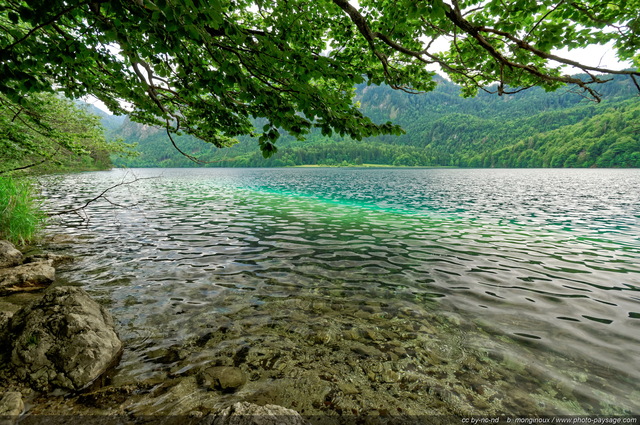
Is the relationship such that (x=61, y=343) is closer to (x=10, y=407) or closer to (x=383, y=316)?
(x=10, y=407)

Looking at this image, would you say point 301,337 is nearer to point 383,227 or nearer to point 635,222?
point 383,227

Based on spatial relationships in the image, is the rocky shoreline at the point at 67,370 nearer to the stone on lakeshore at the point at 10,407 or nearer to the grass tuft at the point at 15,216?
the stone on lakeshore at the point at 10,407

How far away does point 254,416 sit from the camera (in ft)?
11.3

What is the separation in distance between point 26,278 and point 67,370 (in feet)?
20.5

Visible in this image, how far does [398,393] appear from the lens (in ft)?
15.5

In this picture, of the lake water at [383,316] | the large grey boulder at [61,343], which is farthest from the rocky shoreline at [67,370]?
the lake water at [383,316]

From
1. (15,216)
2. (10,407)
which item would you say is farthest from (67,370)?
(15,216)

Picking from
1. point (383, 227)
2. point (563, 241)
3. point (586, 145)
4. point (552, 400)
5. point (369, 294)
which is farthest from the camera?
point (586, 145)

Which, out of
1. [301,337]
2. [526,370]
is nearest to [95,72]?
[301,337]

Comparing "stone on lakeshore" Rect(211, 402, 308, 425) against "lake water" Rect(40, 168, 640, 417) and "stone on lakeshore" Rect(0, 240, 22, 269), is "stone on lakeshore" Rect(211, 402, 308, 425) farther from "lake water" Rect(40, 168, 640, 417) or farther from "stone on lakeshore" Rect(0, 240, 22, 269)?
"stone on lakeshore" Rect(0, 240, 22, 269)

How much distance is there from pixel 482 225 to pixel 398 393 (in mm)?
18899

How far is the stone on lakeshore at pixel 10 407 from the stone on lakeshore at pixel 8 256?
8802 millimetres

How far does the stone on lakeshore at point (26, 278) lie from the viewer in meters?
8.04

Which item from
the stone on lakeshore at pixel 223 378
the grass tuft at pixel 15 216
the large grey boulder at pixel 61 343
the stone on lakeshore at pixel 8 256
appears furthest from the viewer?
the grass tuft at pixel 15 216
